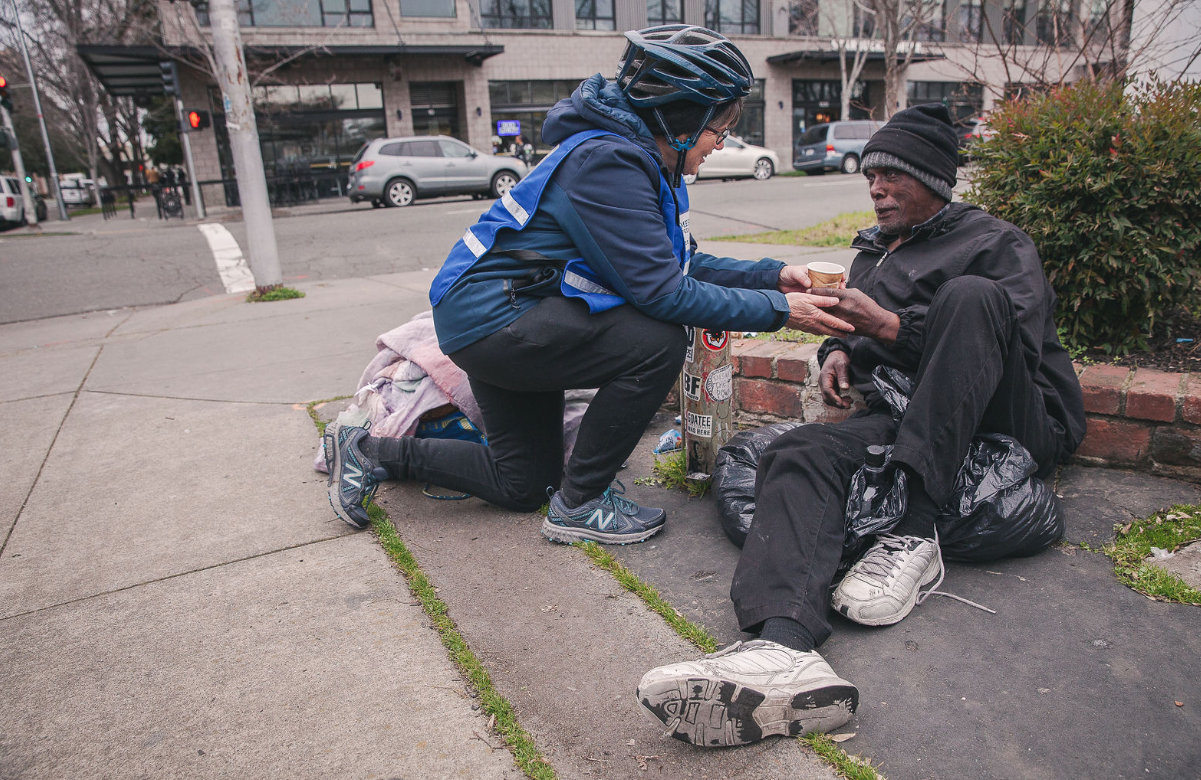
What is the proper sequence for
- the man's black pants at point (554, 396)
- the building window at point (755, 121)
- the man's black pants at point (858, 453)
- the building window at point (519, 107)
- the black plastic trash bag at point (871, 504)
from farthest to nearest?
1. the building window at point (755, 121)
2. the building window at point (519, 107)
3. the man's black pants at point (554, 396)
4. the black plastic trash bag at point (871, 504)
5. the man's black pants at point (858, 453)

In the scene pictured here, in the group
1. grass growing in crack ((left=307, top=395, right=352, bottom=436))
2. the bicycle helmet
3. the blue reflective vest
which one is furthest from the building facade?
the blue reflective vest

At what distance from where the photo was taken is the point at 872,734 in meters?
1.79

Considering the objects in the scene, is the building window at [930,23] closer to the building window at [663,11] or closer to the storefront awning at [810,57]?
the building window at [663,11]

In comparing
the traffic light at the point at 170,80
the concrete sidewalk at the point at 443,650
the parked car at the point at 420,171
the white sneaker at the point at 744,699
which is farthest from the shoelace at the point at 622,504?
the traffic light at the point at 170,80

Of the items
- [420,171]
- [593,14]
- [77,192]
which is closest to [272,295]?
[420,171]

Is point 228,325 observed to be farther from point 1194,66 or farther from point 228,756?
point 1194,66

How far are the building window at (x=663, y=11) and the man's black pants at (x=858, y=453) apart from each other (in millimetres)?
28828

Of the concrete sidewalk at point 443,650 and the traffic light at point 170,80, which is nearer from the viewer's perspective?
the concrete sidewalk at point 443,650

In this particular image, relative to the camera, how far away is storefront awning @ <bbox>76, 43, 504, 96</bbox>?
2116cm

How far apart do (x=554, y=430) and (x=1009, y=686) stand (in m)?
1.62

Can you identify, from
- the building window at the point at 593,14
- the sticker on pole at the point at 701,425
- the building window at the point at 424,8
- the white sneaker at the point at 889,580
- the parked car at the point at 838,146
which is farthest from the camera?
the building window at the point at 593,14

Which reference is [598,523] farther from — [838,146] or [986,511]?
[838,146]

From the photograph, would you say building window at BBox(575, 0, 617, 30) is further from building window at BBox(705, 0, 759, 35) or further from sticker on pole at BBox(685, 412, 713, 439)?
sticker on pole at BBox(685, 412, 713, 439)

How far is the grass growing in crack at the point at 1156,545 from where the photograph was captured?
7.33 feet
